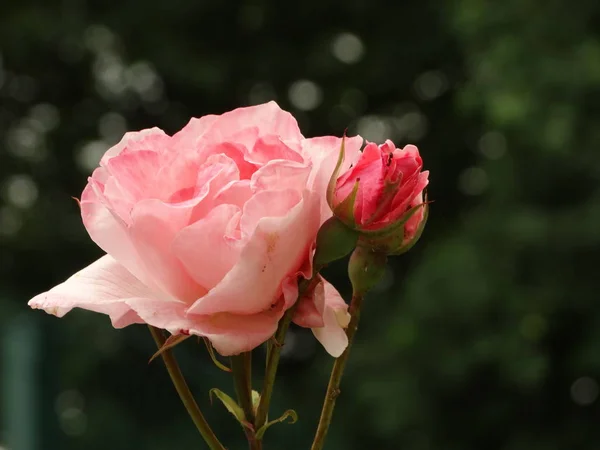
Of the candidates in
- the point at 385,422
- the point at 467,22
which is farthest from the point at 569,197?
the point at 385,422

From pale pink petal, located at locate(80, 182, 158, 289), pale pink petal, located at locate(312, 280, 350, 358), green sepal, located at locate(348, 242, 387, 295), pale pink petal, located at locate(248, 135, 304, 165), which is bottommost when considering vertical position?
pale pink petal, located at locate(312, 280, 350, 358)

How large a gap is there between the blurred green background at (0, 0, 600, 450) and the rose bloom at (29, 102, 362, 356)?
221 centimetres

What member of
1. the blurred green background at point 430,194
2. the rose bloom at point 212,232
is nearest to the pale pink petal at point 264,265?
the rose bloom at point 212,232

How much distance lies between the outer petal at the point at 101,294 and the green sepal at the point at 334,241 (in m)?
0.05

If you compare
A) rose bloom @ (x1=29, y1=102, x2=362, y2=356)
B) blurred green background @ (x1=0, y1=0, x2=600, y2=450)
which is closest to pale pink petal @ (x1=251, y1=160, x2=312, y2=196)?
rose bloom @ (x1=29, y1=102, x2=362, y2=356)

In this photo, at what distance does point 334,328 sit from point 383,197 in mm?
45

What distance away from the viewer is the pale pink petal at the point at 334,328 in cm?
33

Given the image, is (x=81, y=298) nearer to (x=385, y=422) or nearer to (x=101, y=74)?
(x=385, y=422)

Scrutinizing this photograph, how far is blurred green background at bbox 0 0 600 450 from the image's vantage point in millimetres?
2984

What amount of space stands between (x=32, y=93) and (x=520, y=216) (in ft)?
8.09

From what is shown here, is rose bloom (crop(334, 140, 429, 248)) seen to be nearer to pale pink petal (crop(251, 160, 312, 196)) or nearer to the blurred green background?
pale pink petal (crop(251, 160, 312, 196))

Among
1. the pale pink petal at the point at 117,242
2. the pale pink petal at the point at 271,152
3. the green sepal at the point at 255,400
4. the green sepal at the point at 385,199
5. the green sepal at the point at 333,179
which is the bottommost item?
the green sepal at the point at 255,400

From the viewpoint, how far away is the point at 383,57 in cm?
426

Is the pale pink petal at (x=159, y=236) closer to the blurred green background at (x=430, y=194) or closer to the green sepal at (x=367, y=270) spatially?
the green sepal at (x=367, y=270)
